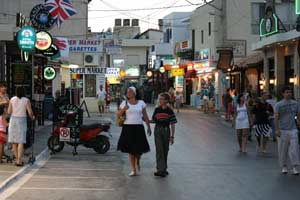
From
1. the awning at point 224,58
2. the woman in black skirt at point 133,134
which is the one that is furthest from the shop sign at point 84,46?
the awning at point 224,58

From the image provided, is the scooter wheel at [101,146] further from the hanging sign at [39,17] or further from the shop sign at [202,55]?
the shop sign at [202,55]

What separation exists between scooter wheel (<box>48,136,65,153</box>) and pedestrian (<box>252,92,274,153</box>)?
5.65 metres

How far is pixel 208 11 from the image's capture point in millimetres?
48531

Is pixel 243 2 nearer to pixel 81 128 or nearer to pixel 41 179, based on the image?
pixel 81 128

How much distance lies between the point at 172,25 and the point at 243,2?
21866mm

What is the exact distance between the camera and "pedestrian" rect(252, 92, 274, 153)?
16.5 meters

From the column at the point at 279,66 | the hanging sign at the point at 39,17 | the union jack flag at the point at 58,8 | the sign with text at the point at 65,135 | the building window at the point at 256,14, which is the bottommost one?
the sign with text at the point at 65,135

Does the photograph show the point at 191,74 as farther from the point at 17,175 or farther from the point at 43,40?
the point at 17,175

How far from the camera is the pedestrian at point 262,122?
54.0 ft

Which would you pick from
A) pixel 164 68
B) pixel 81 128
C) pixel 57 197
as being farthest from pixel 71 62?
pixel 57 197

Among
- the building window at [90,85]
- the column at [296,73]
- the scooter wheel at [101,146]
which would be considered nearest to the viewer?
the scooter wheel at [101,146]

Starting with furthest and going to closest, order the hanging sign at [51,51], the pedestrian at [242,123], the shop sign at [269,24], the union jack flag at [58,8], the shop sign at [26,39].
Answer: the shop sign at [269,24] < the union jack flag at [58,8] < the hanging sign at [51,51] < the shop sign at [26,39] < the pedestrian at [242,123]

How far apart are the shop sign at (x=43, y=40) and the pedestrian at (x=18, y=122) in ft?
24.2

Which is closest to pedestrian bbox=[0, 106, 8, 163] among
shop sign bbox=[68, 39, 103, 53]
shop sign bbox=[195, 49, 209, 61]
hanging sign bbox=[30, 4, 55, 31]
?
hanging sign bbox=[30, 4, 55, 31]
